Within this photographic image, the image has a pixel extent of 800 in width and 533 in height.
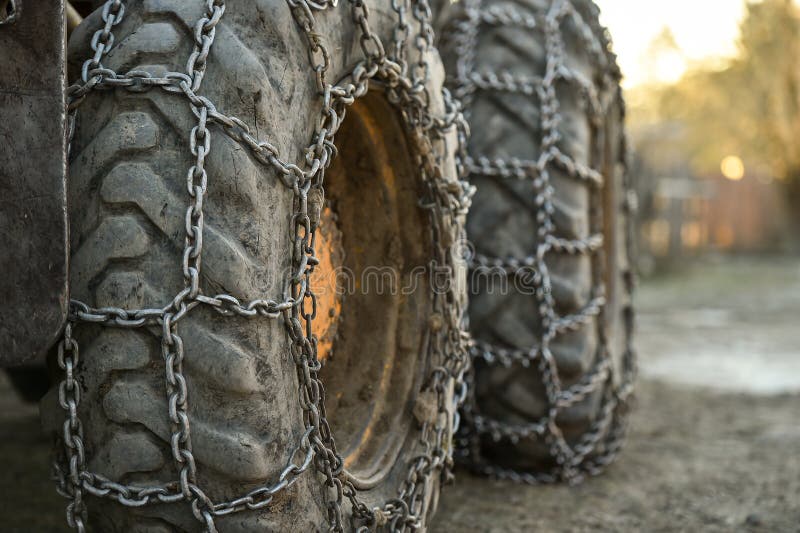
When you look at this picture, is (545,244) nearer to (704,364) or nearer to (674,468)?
(674,468)

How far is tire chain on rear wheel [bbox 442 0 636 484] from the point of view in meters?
2.30

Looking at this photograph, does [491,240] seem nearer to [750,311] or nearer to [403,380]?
[403,380]

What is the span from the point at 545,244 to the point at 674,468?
1030mm

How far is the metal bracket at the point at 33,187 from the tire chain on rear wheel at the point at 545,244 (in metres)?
1.40

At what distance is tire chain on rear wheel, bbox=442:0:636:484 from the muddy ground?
0.41 feet

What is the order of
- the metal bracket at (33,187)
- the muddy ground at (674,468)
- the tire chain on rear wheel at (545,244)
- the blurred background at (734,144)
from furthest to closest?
the blurred background at (734,144) < the tire chain on rear wheel at (545,244) < the muddy ground at (674,468) < the metal bracket at (33,187)

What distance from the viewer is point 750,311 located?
7.45m

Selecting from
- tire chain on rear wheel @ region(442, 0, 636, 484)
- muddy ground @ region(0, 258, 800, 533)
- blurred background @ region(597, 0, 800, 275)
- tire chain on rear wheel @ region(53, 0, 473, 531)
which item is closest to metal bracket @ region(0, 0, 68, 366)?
tire chain on rear wheel @ region(53, 0, 473, 531)

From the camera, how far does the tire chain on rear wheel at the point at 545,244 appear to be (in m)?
2.30

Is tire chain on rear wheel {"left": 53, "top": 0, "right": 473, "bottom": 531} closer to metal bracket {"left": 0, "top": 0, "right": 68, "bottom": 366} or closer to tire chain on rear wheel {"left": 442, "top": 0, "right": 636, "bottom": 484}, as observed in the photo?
metal bracket {"left": 0, "top": 0, "right": 68, "bottom": 366}

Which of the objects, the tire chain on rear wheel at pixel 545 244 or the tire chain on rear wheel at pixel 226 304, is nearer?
the tire chain on rear wheel at pixel 226 304

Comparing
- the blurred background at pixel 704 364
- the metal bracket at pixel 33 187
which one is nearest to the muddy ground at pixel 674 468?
the blurred background at pixel 704 364

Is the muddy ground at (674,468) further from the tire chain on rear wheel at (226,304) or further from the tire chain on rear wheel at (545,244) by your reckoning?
the tire chain on rear wheel at (226,304)

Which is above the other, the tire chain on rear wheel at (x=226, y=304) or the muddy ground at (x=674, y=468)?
the tire chain on rear wheel at (x=226, y=304)
